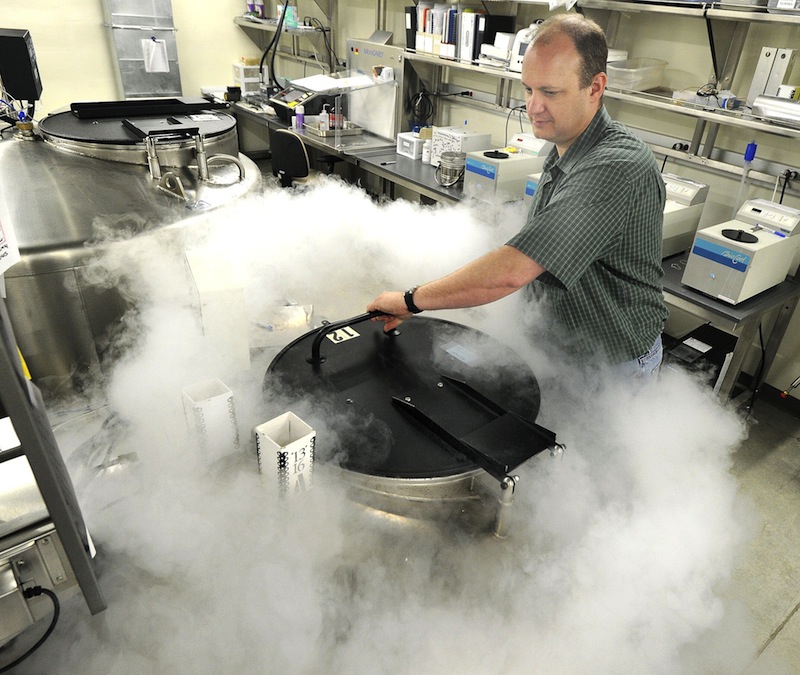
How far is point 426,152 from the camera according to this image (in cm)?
362

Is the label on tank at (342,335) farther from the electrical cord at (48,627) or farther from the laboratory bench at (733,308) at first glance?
the laboratory bench at (733,308)

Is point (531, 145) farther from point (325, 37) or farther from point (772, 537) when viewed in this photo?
point (325, 37)

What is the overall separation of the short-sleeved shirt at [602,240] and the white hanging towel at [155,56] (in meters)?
4.75

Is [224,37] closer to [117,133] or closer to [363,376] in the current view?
[117,133]

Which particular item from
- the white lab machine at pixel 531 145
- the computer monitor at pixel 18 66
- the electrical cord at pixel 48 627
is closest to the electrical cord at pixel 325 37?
the white lab machine at pixel 531 145

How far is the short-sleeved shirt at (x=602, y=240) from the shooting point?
3.87ft

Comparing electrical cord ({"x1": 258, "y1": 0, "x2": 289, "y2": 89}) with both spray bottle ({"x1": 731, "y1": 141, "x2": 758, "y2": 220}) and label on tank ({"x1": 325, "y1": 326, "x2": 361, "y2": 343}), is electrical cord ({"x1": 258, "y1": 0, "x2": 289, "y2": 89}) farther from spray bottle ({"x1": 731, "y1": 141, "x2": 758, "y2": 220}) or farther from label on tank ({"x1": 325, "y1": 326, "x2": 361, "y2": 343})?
label on tank ({"x1": 325, "y1": 326, "x2": 361, "y2": 343})

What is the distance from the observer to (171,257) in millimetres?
1815

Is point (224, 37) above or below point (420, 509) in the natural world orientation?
above

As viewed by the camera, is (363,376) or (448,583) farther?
(363,376)

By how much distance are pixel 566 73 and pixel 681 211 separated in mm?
1309

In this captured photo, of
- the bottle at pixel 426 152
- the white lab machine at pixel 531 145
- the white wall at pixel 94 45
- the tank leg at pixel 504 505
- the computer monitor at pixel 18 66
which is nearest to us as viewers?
the tank leg at pixel 504 505

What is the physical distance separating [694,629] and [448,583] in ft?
1.36

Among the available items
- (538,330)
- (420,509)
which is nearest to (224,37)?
(538,330)
